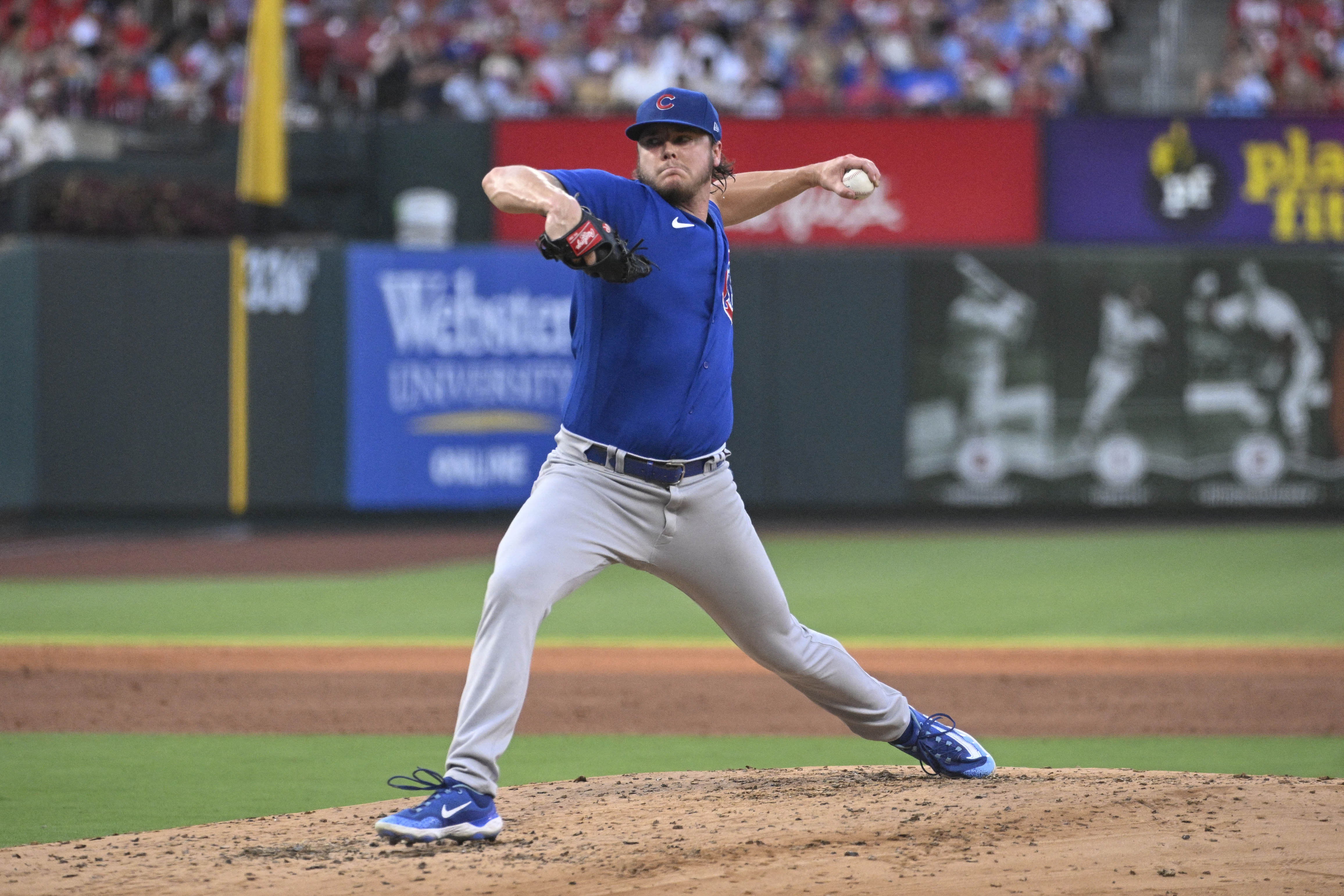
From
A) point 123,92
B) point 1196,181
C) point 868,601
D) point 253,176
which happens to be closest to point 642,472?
point 868,601

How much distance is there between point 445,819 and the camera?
4.30m

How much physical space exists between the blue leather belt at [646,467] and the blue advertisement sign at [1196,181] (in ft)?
43.6

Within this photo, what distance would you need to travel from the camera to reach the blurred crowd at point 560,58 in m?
17.2

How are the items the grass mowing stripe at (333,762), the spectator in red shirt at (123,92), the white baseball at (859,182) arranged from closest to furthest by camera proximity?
the white baseball at (859,182), the grass mowing stripe at (333,762), the spectator in red shirt at (123,92)

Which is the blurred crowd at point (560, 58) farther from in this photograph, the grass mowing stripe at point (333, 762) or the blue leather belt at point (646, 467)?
the blue leather belt at point (646, 467)

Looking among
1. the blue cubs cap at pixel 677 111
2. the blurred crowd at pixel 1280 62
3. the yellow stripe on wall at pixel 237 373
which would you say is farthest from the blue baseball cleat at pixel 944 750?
the blurred crowd at pixel 1280 62

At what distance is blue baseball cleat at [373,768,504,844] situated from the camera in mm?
4297

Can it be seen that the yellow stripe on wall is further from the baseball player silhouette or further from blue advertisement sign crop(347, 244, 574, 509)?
the baseball player silhouette

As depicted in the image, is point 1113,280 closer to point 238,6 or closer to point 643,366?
point 238,6

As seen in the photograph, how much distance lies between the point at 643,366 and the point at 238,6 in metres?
16.3

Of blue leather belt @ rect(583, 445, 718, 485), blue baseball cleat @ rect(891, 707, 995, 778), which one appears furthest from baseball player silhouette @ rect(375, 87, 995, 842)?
blue baseball cleat @ rect(891, 707, 995, 778)

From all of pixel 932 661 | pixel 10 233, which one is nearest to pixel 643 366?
pixel 932 661

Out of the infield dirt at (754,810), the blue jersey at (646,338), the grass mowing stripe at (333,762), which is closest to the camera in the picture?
the infield dirt at (754,810)

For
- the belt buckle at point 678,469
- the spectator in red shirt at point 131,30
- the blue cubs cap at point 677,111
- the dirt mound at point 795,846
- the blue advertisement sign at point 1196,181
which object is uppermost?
the spectator in red shirt at point 131,30
